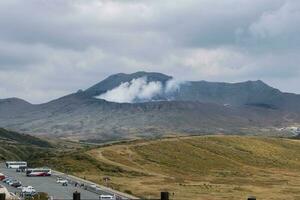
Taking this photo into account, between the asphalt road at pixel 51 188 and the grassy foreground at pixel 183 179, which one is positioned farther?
the grassy foreground at pixel 183 179

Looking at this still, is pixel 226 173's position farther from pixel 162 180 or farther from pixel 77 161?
pixel 77 161

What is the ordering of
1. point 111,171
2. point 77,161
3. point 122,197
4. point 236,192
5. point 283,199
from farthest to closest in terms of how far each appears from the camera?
1. point 77,161
2. point 111,171
3. point 236,192
4. point 283,199
5. point 122,197

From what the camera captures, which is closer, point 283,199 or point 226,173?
point 283,199

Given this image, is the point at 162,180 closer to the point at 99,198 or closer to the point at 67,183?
the point at 67,183

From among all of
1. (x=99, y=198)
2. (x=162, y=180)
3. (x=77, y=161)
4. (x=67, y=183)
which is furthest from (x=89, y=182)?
(x=77, y=161)

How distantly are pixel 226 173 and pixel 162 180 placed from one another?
35454 mm

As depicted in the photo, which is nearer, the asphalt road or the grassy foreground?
the asphalt road

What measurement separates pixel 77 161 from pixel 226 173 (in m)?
48.9

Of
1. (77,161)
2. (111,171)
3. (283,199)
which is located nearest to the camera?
(283,199)

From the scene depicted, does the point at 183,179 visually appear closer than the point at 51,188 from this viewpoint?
No

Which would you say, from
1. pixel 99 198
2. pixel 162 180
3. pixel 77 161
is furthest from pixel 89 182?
pixel 77 161

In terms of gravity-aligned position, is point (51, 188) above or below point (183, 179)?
above

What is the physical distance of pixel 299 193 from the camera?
138250mm

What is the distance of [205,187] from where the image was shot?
477 ft
